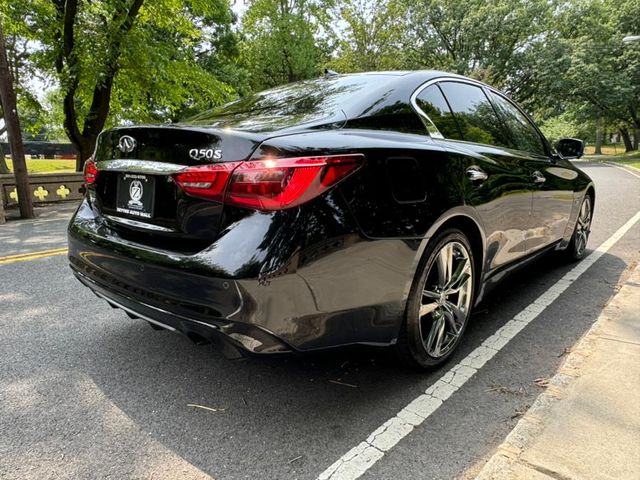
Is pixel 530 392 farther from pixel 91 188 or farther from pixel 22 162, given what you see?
pixel 22 162

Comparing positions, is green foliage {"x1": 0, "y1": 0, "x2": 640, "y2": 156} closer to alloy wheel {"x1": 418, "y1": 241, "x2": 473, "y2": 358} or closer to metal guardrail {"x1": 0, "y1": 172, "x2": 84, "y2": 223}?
metal guardrail {"x1": 0, "y1": 172, "x2": 84, "y2": 223}

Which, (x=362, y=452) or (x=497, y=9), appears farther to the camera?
(x=497, y=9)

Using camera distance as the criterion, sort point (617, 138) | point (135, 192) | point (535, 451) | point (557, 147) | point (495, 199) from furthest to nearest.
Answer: point (617, 138)
point (557, 147)
point (495, 199)
point (135, 192)
point (535, 451)

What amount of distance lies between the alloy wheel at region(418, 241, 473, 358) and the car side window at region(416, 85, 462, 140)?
697 mm

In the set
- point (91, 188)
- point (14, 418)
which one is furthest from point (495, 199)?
point (14, 418)

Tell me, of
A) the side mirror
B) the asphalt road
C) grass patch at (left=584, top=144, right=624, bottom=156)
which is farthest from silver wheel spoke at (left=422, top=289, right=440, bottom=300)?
grass patch at (left=584, top=144, right=624, bottom=156)

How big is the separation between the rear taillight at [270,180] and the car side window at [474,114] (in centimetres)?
139

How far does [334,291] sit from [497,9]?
36.8m

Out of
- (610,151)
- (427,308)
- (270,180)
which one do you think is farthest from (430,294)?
(610,151)

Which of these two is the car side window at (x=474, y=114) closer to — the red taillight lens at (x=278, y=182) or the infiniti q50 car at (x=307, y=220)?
the infiniti q50 car at (x=307, y=220)

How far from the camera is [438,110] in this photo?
283cm

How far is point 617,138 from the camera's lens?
7919 cm

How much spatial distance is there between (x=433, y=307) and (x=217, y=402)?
1.23 metres

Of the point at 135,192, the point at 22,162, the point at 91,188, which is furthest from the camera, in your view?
the point at 22,162
